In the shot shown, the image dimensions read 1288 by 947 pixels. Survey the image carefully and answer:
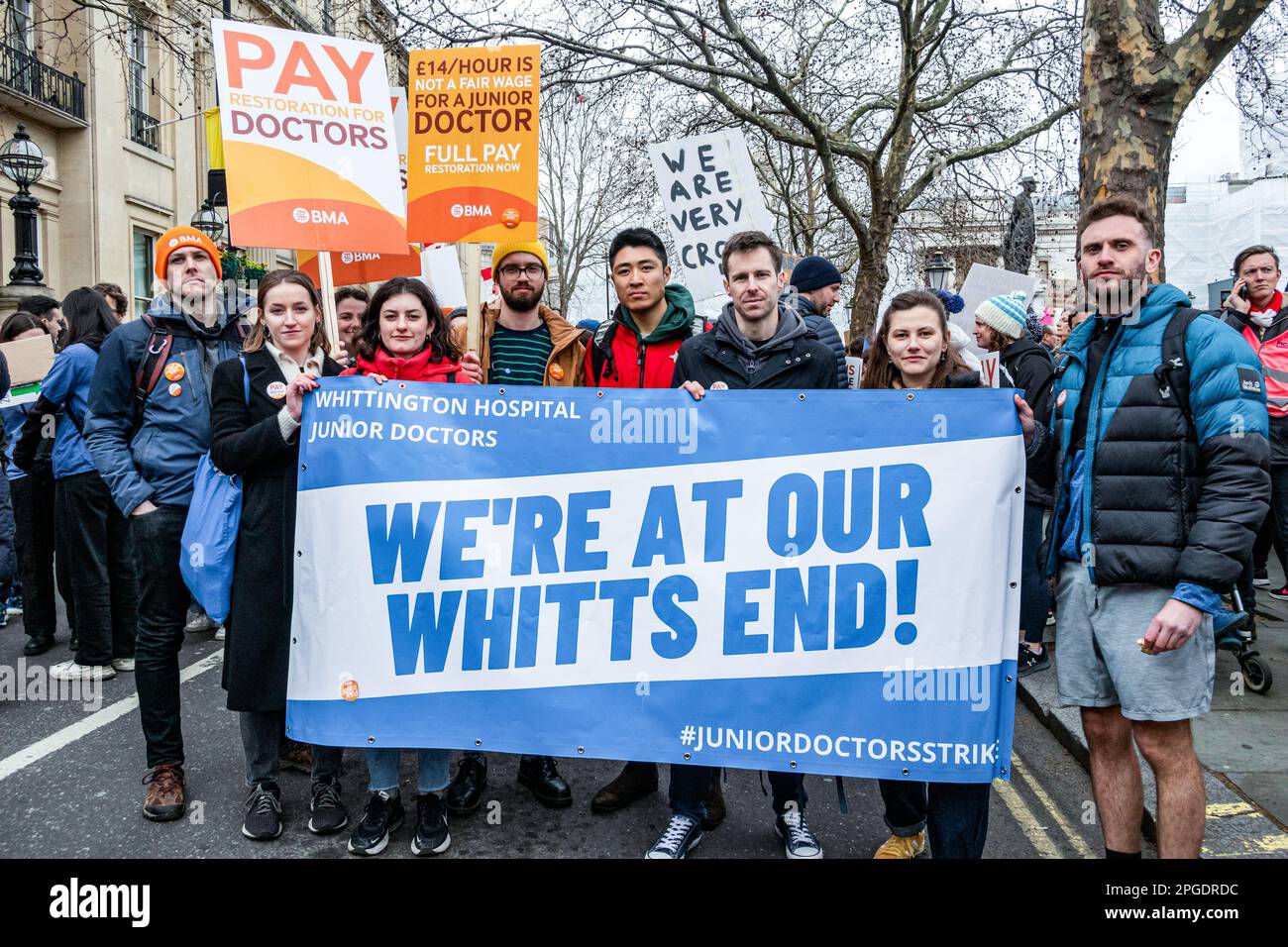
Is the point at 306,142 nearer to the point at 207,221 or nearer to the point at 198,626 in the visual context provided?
the point at 198,626

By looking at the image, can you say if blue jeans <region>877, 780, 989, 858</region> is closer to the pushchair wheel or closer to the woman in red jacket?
the woman in red jacket

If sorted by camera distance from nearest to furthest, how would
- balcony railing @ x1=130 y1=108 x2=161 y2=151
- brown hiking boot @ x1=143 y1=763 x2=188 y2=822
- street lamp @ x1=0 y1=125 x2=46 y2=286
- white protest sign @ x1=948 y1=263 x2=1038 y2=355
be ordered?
brown hiking boot @ x1=143 y1=763 x2=188 y2=822 → white protest sign @ x1=948 y1=263 x2=1038 y2=355 → street lamp @ x1=0 y1=125 x2=46 y2=286 → balcony railing @ x1=130 y1=108 x2=161 y2=151

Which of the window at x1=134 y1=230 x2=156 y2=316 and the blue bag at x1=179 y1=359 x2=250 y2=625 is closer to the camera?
the blue bag at x1=179 y1=359 x2=250 y2=625

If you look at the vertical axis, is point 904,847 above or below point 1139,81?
below

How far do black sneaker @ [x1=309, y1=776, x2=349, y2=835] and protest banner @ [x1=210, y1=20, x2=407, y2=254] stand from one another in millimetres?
2207

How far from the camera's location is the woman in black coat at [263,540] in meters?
3.35

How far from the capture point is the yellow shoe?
3.11 meters

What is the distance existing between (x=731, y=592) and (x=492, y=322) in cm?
180

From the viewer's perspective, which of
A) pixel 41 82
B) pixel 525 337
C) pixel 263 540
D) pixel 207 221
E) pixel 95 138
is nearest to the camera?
pixel 263 540

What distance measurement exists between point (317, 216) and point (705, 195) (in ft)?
11.2

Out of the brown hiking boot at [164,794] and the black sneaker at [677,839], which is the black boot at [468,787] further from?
the brown hiking boot at [164,794]

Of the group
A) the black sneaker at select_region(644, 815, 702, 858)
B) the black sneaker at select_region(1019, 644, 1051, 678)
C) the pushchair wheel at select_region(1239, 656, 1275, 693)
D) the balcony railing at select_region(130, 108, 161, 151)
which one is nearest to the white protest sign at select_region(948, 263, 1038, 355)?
the black sneaker at select_region(1019, 644, 1051, 678)

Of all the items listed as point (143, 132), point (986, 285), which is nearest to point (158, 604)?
point (986, 285)

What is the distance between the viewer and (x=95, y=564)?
5500 millimetres
